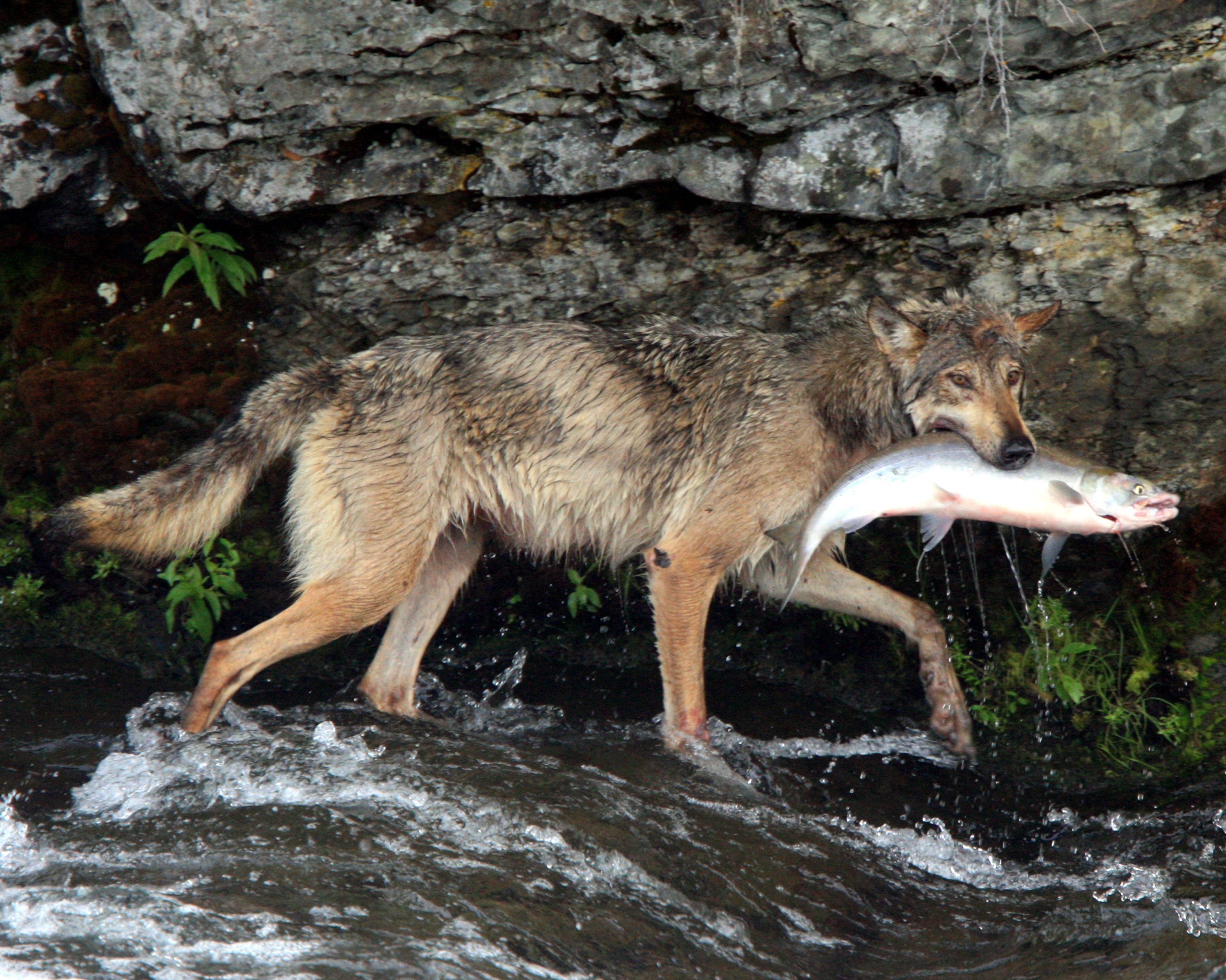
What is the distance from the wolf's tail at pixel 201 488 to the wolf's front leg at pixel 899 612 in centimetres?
237

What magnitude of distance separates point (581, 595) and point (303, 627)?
5.42 ft

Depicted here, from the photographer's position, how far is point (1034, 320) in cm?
496

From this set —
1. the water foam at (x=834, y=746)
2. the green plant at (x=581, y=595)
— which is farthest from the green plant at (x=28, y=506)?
the water foam at (x=834, y=746)

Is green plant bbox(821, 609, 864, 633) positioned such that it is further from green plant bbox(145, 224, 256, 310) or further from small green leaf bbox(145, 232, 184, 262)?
small green leaf bbox(145, 232, 184, 262)

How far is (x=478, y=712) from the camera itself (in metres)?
5.84

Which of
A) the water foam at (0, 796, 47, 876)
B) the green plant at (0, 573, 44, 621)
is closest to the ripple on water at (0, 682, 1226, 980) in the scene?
the water foam at (0, 796, 47, 876)

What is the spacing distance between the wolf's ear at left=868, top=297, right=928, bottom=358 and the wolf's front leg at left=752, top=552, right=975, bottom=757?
107 cm

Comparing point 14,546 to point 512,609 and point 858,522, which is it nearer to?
point 512,609

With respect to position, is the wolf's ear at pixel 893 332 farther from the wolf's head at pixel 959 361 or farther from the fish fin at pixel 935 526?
the fish fin at pixel 935 526

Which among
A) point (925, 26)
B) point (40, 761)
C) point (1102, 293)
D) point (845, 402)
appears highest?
→ point (925, 26)

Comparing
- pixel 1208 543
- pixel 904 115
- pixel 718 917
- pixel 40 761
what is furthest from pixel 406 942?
pixel 1208 543

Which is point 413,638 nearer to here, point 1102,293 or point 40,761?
point 40,761

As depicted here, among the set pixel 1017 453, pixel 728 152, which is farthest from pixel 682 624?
pixel 728 152

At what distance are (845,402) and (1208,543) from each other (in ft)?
6.53
